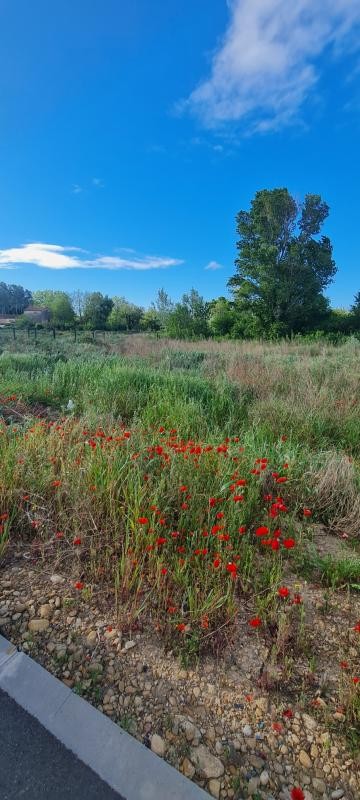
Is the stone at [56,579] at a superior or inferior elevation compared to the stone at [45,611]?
superior

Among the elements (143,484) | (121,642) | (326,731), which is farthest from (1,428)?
(326,731)

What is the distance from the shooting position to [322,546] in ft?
7.32

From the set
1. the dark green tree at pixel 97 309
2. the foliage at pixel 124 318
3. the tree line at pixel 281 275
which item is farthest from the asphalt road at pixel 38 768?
the dark green tree at pixel 97 309

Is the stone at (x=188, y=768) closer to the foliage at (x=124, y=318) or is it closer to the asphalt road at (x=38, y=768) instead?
the asphalt road at (x=38, y=768)

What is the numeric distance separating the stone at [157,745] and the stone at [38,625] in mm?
677

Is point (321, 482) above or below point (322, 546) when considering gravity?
above

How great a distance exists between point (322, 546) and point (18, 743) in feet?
6.14

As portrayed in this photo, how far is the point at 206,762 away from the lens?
3.56ft

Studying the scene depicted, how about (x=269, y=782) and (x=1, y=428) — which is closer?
(x=269, y=782)

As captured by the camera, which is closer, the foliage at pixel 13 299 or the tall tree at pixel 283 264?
the tall tree at pixel 283 264

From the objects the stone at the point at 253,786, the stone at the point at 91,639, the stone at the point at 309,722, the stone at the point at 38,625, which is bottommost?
the stone at the point at 38,625

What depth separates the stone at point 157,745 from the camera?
1.10 metres

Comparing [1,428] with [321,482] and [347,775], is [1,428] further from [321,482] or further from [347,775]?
[347,775]

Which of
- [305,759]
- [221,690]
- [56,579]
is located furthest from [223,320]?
[305,759]
